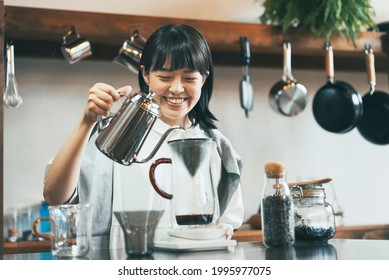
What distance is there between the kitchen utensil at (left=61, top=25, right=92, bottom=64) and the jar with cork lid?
0.97 metres

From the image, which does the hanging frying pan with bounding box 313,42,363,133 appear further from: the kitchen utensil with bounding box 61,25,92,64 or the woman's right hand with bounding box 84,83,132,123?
the woman's right hand with bounding box 84,83,132,123

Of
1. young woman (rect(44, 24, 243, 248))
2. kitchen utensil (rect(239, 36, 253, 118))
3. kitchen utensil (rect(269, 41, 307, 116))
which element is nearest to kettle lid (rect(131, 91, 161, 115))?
young woman (rect(44, 24, 243, 248))

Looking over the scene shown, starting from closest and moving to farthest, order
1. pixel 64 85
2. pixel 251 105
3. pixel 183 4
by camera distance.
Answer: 1. pixel 64 85
2. pixel 251 105
3. pixel 183 4

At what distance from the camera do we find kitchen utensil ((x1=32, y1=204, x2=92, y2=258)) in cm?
91

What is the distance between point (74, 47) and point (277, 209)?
103 cm

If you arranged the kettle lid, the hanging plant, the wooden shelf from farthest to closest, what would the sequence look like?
the hanging plant → the wooden shelf → the kettle lid

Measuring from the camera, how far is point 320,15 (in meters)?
2.11

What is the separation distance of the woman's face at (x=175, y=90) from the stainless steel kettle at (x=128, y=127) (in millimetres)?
216

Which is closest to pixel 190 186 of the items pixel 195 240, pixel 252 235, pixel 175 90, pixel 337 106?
pixel 195 240

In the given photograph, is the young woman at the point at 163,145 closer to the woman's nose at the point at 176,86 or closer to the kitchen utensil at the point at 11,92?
the woman's nose at the point at 176,86
